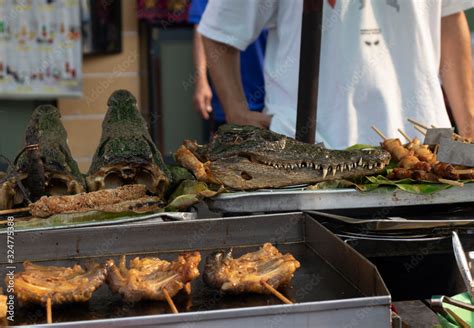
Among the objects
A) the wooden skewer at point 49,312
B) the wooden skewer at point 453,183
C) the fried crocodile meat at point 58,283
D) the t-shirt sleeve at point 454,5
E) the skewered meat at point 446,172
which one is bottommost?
the wooden skewer at point 49,312

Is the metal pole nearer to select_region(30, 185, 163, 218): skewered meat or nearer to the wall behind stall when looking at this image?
select_region(30, 185, 163, 218): skewered meat

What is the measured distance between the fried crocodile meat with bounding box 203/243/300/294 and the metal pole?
3.89 ft

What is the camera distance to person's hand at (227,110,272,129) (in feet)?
13.7

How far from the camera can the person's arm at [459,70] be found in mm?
4359

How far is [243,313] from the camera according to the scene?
78.2 inches

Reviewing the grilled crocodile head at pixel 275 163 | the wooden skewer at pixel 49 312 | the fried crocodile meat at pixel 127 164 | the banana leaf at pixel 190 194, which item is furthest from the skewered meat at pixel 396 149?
the wooden skewer at pixel 49 312

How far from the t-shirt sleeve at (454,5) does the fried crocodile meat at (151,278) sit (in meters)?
2.44

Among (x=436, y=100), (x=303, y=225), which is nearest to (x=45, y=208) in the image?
(x=303, y=225)

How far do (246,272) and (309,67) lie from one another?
1.37m

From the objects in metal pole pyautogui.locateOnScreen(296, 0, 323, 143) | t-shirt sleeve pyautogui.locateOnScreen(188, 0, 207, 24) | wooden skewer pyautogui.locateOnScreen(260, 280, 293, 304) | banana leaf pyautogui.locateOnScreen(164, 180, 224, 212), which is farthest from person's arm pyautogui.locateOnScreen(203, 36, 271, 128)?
wooden skewer pyautogui.locateOnScreen(260, 280, 293, 304)

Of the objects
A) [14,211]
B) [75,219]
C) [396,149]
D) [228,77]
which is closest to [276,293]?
[75,219]

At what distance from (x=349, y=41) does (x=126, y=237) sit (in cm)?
185

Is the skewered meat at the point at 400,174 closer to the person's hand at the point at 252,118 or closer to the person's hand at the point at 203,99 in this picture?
the person's hand at the point at 252,118

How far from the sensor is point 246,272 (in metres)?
2.36
